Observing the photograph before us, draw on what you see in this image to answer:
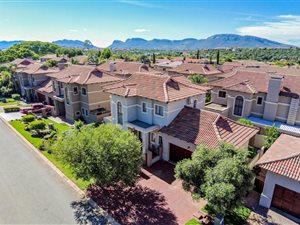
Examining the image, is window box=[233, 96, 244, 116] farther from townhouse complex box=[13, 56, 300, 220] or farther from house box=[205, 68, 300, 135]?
townhouse complex box=[13, 56, 300, 220]

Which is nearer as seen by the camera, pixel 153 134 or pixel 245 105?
pixel 153 134

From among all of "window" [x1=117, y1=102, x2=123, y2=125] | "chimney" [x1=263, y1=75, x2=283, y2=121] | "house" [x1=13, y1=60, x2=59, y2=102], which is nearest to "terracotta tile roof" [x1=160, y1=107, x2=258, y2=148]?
"window" [x1=117, y1=102, x2=123, y2=125]

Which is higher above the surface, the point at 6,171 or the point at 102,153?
the point at 102,153


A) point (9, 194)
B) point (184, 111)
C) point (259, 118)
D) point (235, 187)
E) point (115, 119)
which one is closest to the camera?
point (235, 187)

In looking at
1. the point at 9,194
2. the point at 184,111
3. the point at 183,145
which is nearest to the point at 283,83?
the point at 184,111

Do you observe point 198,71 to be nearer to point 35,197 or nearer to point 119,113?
point 119,113

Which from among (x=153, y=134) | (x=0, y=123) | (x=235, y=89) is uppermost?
(x=235, y=89)

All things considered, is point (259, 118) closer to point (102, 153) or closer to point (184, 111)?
point (184, 111)

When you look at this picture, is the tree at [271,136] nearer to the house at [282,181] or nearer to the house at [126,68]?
the house at [282,181]
